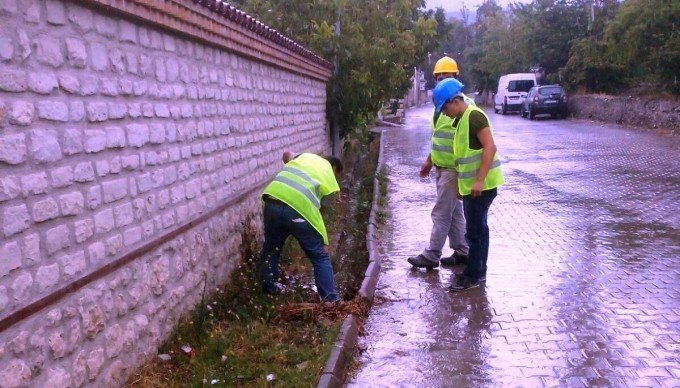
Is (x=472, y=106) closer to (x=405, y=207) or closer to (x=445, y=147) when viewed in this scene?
(x=445, y=147)

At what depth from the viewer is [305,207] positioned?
577 centimetres

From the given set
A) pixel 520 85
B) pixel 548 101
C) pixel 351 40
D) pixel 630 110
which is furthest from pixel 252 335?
pixel 520 85

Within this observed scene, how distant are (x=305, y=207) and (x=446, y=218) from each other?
6.41ft

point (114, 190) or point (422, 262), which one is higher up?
point (114, 190)

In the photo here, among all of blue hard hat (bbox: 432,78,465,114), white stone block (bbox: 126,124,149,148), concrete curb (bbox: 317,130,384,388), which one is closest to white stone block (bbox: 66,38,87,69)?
white stone block (bbox: 126,124,149,148)

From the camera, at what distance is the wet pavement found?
4754mm

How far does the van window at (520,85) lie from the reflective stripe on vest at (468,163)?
114ft

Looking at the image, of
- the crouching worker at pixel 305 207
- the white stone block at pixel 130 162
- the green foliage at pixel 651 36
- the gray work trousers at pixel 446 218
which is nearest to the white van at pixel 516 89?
the green foliage at pixel 651 36

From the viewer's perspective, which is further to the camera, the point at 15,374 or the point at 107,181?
the point at 107,181

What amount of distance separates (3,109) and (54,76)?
1.70 ft

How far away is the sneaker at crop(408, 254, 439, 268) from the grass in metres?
0.59

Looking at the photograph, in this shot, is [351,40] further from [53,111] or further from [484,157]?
[53,111]

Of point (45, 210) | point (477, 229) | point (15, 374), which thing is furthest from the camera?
point (477, 229)

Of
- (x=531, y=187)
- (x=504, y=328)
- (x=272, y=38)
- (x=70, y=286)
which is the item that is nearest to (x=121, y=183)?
(x=70, y=286)
